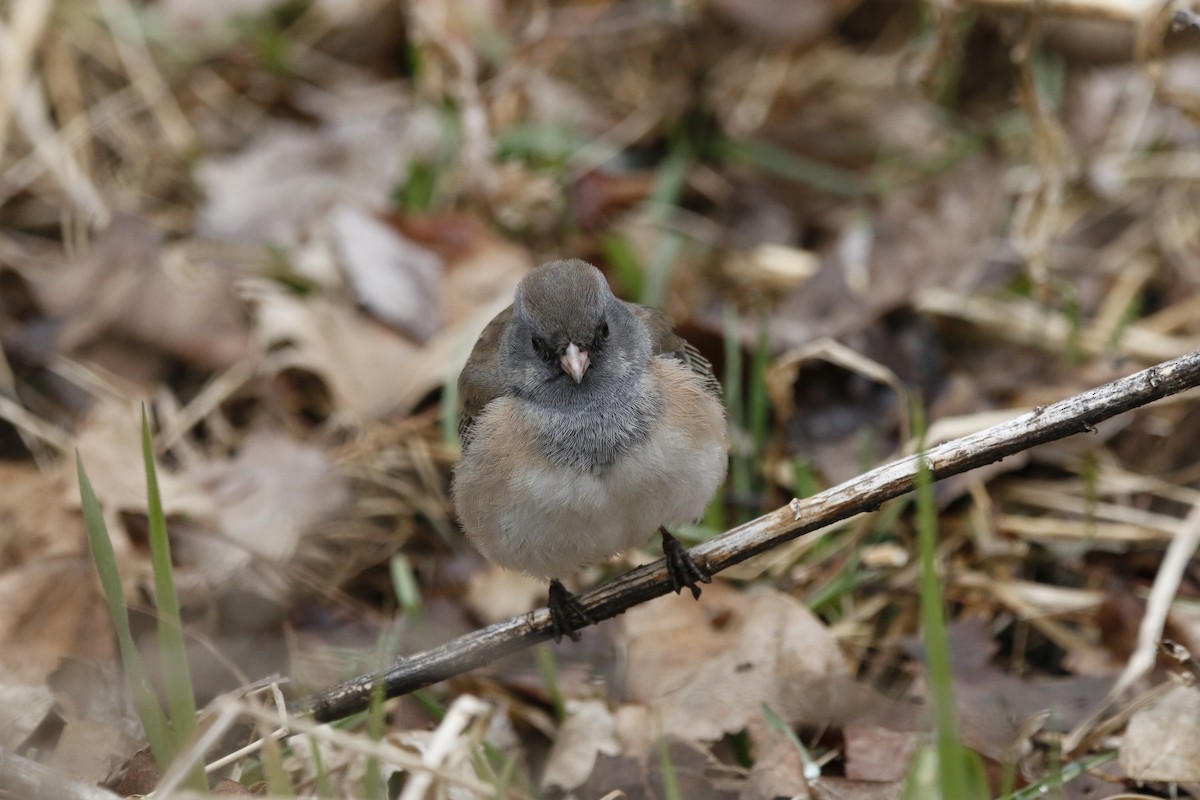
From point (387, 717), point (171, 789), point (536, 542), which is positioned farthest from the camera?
point (387, 717)

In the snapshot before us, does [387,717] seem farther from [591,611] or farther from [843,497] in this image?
[843,497]

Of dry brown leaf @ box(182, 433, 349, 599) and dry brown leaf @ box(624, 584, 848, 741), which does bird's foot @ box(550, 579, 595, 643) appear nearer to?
dry brown leaf @ box(624, 584, 848, 741)

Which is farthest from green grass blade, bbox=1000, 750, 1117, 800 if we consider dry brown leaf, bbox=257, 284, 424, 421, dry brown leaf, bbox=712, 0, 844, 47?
dry brown leaf, bbox=712, 0, 844, 47

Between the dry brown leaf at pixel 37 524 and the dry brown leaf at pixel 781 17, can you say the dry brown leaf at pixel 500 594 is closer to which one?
the dry brown leaf at pixel 37 524

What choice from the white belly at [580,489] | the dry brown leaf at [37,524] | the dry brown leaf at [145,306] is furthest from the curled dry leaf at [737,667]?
the dry brown leaf at [145,306]

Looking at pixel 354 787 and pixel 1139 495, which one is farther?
pixel 1139 495

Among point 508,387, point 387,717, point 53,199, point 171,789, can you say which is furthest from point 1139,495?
point 53,199

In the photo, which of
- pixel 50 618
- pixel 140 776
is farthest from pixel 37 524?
pixel 140 776
